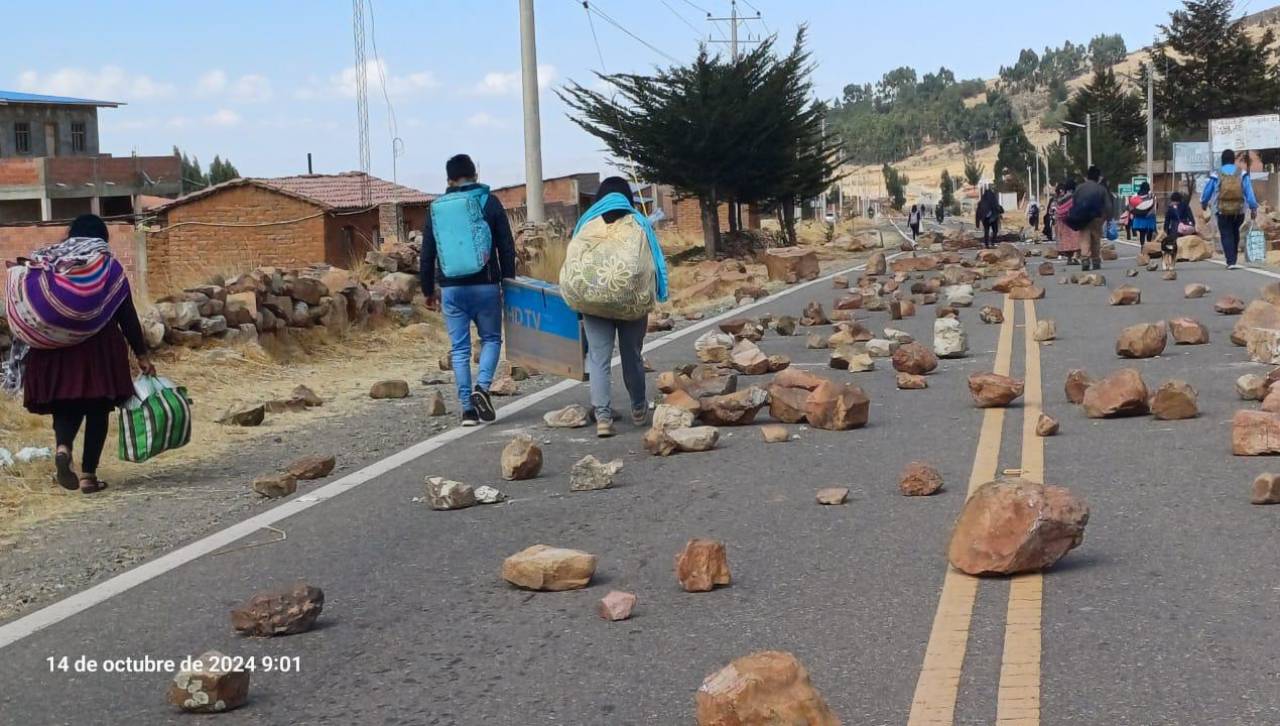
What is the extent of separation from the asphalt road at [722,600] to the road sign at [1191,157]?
72.6m

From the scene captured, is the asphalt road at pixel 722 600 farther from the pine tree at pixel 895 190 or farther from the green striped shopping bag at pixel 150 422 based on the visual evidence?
the pine tree at pixel 895 190

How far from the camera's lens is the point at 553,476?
879 cm

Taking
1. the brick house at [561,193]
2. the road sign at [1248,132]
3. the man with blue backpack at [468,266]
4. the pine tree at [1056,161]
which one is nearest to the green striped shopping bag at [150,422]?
the man with blue backpack at [468,266]

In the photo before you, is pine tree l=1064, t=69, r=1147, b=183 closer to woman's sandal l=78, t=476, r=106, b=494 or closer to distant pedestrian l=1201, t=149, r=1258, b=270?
distant pedestrian l=1201, t=149, r=1258, b=270

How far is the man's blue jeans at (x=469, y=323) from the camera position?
36.4 ft

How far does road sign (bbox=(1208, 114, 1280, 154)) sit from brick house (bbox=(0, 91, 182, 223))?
162 feet

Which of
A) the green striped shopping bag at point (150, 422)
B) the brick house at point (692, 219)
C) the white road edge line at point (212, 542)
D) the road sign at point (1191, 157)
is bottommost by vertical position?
the white road edge line at point (212, 542)

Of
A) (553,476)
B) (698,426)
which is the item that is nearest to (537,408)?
(698,426)

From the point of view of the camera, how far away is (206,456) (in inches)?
409

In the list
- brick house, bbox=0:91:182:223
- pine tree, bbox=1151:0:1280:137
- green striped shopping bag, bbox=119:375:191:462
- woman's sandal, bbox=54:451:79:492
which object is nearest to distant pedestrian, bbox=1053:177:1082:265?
green striped shopping bag, bbox=119:375:191:462

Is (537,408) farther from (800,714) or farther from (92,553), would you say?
(800,714)

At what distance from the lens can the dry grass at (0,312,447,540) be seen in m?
9.00

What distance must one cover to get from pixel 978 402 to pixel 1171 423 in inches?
59.2

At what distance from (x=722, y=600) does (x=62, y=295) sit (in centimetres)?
483
